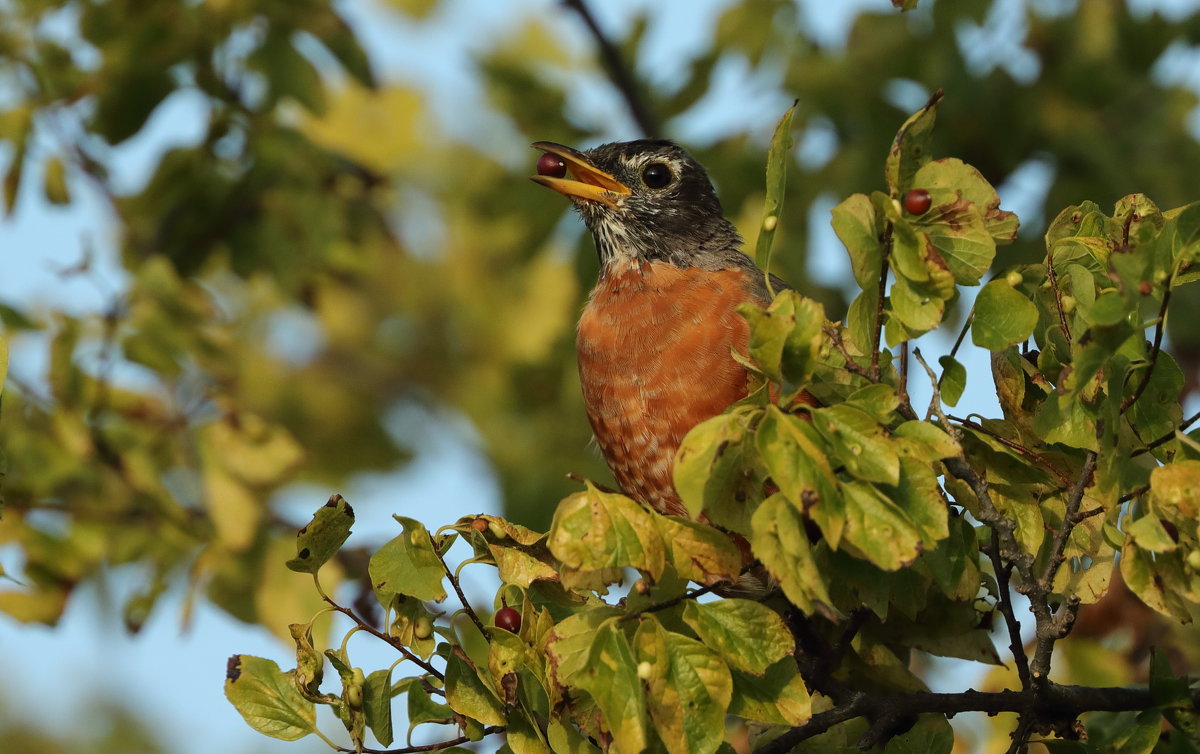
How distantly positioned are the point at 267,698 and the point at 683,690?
3.11 ft

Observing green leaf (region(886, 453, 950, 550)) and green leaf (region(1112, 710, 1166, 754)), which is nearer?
green leaf (region(886, 453, 950, 550))

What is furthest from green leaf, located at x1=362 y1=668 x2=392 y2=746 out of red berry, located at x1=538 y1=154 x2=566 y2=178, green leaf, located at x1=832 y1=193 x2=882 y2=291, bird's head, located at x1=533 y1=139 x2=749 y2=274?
red berry, located at x1=538 y1=154 x2=566 y2=178

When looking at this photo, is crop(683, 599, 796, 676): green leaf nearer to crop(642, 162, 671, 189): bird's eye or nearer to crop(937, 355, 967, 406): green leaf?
crop(937, 355, 967, 406): green leaf

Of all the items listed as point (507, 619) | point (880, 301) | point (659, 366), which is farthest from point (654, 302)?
point (880, 301)

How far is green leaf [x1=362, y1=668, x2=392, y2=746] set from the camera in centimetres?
268

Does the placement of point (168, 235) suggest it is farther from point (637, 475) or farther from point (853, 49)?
point (853, 49)

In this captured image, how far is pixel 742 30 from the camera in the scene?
5965 mm

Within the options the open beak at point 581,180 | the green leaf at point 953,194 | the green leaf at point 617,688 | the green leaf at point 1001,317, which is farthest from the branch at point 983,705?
the open beak at point 581,180

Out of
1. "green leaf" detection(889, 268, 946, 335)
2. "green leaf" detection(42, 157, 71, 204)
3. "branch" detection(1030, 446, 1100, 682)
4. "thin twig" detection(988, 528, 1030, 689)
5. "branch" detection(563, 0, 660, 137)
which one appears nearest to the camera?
"green leaf" detection(889, 268, 946, 335)

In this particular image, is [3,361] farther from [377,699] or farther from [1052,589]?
[1052,589]

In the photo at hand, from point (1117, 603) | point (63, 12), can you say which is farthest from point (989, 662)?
point (63, 12)

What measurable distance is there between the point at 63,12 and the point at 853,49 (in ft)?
10.8

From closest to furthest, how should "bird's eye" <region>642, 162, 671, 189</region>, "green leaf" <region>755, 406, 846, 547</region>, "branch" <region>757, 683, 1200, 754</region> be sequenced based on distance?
"green leaf" <region>755, 406, 846, 547</region>, "branch" <region>757, 683, 1200, 754</region>, "bird's eye" <region>642, 162, 671, 189</region>

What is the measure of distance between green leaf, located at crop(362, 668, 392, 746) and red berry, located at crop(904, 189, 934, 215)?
4.48 ft
